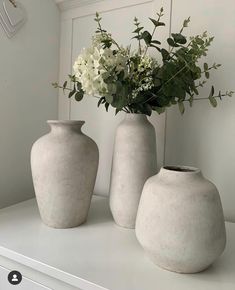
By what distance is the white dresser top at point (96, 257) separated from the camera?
61 centimetres

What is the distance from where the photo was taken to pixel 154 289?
1.89ft

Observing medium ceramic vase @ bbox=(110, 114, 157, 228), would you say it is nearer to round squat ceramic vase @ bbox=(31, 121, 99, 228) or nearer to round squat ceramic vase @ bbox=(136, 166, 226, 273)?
round squat ceramic vase @ bbox=(31, 121, 99, 228)

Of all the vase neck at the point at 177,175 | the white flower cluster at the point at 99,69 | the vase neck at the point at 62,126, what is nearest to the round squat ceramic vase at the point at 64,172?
the vase neck at the point at 62,126

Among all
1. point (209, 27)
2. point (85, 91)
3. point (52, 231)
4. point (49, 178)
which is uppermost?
point (209, 27)

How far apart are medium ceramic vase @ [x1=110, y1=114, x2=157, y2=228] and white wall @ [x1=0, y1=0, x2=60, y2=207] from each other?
48cm

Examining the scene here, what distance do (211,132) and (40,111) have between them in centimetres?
72

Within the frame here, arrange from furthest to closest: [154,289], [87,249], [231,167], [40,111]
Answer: [40,111]
[231,167]
[87,249]
[154,289]

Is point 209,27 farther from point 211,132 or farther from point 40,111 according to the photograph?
point 40,111

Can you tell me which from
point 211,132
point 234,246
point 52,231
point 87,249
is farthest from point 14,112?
point 234,246

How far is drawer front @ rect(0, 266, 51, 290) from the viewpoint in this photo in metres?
0.70

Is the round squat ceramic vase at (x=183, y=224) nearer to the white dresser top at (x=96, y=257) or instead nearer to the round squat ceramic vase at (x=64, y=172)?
the white dresser top at (x=96, y=257)

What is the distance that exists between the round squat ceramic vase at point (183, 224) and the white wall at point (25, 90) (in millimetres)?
704

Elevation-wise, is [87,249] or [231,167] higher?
[231,167]

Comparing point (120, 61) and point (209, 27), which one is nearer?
point (120, 61)
